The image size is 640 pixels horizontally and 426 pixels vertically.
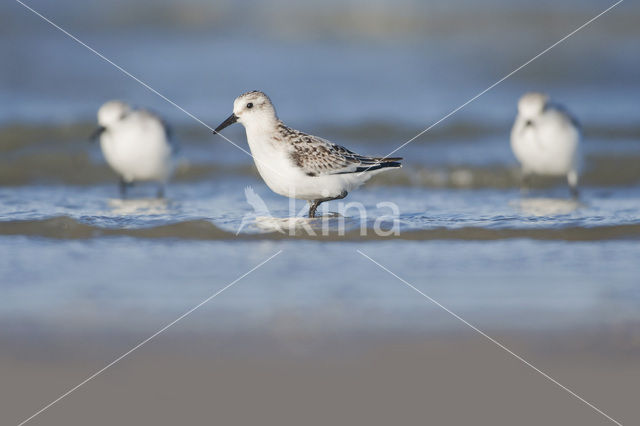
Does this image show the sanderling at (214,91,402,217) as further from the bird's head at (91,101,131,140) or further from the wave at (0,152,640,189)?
the bird's head at (91,101,131,140)

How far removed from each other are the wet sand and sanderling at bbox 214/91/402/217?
250 centimetres

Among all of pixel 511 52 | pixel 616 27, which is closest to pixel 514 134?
pixel 511 52

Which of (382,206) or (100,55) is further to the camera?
(100,55)

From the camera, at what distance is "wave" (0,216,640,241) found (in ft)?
21.9

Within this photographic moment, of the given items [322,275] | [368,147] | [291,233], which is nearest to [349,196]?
[291,233]

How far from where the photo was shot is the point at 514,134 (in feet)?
31.4

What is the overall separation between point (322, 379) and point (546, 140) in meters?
6.02

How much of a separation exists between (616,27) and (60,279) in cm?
1740

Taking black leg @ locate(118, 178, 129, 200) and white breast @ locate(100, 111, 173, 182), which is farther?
black leg @ locate(118, 178, 129, 200)

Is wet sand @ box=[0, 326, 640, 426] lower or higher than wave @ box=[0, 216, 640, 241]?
lower

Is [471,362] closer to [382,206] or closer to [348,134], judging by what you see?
[382,206]

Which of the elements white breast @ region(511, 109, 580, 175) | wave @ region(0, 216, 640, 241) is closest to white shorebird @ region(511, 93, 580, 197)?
white breast @ region(511, 109, 580, 175)

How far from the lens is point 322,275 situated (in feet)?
18.7

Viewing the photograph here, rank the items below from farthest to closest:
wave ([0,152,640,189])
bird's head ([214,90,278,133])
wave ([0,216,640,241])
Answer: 1. wave ([0,152,640,189])
2. bird's head ([214,90,278,133])
3. wave ([0,216,640,241])
